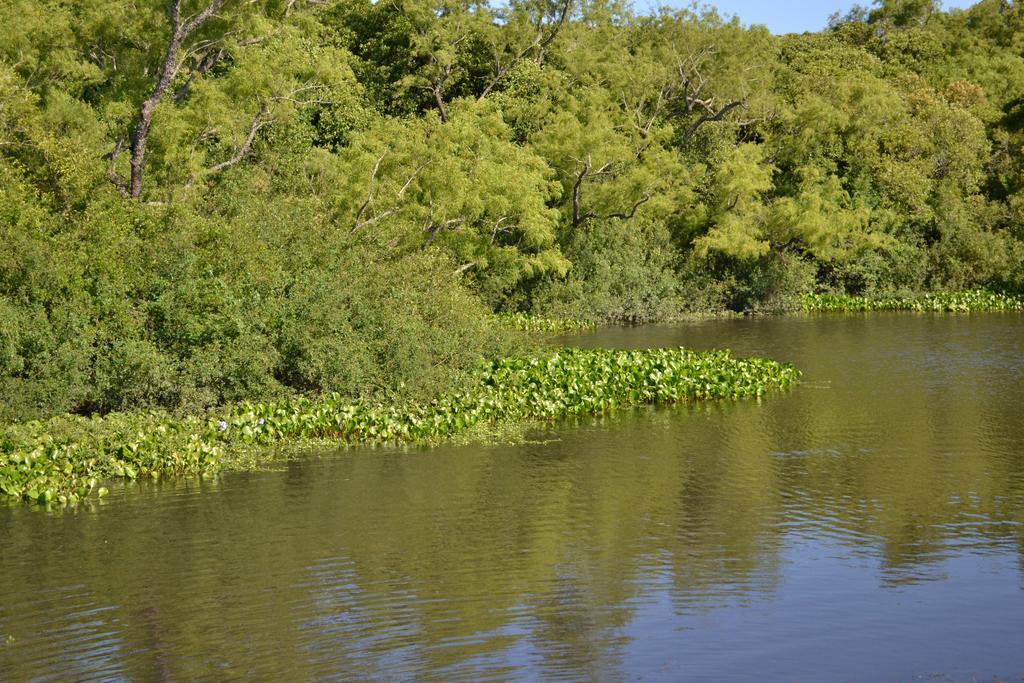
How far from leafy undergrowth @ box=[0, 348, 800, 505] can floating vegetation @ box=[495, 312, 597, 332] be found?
14139mm

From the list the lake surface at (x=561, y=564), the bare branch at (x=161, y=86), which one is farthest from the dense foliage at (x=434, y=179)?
the lake surface at (x=561, y=564)

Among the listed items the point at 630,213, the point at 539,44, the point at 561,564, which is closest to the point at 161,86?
the point at 561,564

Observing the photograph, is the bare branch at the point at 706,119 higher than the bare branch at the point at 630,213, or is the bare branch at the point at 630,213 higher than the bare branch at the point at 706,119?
the bare branch at the point at 706,119

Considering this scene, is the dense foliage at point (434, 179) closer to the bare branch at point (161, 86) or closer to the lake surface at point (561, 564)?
the bare branch at point (161, 86)

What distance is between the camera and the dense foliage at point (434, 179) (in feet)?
68.7

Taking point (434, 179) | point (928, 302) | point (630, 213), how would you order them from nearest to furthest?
point (434, 179) < point (630, 213) < point (928, 302)

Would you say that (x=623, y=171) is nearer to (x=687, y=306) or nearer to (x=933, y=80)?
(x=687, y=306)

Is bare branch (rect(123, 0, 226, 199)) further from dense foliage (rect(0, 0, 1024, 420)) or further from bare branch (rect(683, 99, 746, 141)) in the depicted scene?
bare branch (rect(683, 99, 746, 141))

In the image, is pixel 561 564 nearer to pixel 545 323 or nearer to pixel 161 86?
pixel 161 86

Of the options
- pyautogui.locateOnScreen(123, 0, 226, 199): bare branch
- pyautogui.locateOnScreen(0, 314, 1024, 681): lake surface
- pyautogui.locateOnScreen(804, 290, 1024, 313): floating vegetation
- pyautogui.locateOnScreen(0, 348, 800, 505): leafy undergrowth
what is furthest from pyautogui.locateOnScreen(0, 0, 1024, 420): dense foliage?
pyautogui.locateOnScreen(0, 314, 1024, 681): lake surface

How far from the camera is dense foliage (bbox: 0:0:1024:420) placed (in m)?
20.9

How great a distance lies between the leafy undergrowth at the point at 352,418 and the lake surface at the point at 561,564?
686mm

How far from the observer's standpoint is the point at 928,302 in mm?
48938

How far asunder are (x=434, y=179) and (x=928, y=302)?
22.6m
